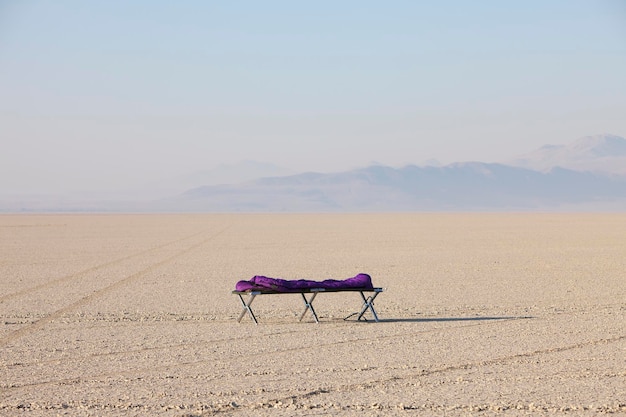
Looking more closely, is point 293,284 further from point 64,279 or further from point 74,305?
point 64,279

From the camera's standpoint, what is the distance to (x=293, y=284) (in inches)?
439

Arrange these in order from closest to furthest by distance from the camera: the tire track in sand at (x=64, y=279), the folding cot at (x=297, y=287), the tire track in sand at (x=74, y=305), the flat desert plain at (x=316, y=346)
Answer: the flat desert plain at (x=316, y=346) < the tire track in sand at (x=74, y=305) < the folding cot at (x=297, y=287) < the tire track in sand at (x=64, y=279)

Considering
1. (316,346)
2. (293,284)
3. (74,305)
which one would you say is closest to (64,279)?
(74,305)

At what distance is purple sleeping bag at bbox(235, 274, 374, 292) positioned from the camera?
11117 mm

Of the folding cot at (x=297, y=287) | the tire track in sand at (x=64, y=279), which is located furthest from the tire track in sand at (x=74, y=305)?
the folding cot at (x=297, y=287)

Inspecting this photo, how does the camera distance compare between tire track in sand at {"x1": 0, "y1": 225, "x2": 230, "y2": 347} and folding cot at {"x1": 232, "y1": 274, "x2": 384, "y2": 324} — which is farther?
folding cot at {"x1": 232, "y1": 274, "x2": 384, "y2": 324}

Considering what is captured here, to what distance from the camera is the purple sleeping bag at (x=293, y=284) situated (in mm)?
11117

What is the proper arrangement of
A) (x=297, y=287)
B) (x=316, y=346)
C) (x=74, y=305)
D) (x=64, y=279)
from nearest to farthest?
(x=316, y=346) → (x=297, y=287) → (x=74, y=305) → (x=64, y=279)

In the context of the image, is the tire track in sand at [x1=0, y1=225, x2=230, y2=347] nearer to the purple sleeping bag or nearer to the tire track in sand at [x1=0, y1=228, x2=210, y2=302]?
the tire track in sand at [x1=0, y1=228, x2=210, y2=302]

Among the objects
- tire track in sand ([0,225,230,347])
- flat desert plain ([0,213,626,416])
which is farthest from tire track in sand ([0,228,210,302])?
tire track in sand ([0,225,230,347])

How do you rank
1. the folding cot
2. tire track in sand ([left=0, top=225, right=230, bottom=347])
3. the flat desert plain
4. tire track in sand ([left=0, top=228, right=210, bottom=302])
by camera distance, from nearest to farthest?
the flat desert plain → tire track in sand ([left=0, top=225, right=230, bottom=347]) → the folding cot → tire track in sand ([left=0, top=228, right=210, bottom=302])

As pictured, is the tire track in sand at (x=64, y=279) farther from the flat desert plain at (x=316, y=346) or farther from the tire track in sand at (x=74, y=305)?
the tire track in sand at (x=74, y=305)

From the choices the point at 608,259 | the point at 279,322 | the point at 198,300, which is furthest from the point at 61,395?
the point at 608,259

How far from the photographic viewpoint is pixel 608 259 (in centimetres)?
2330
